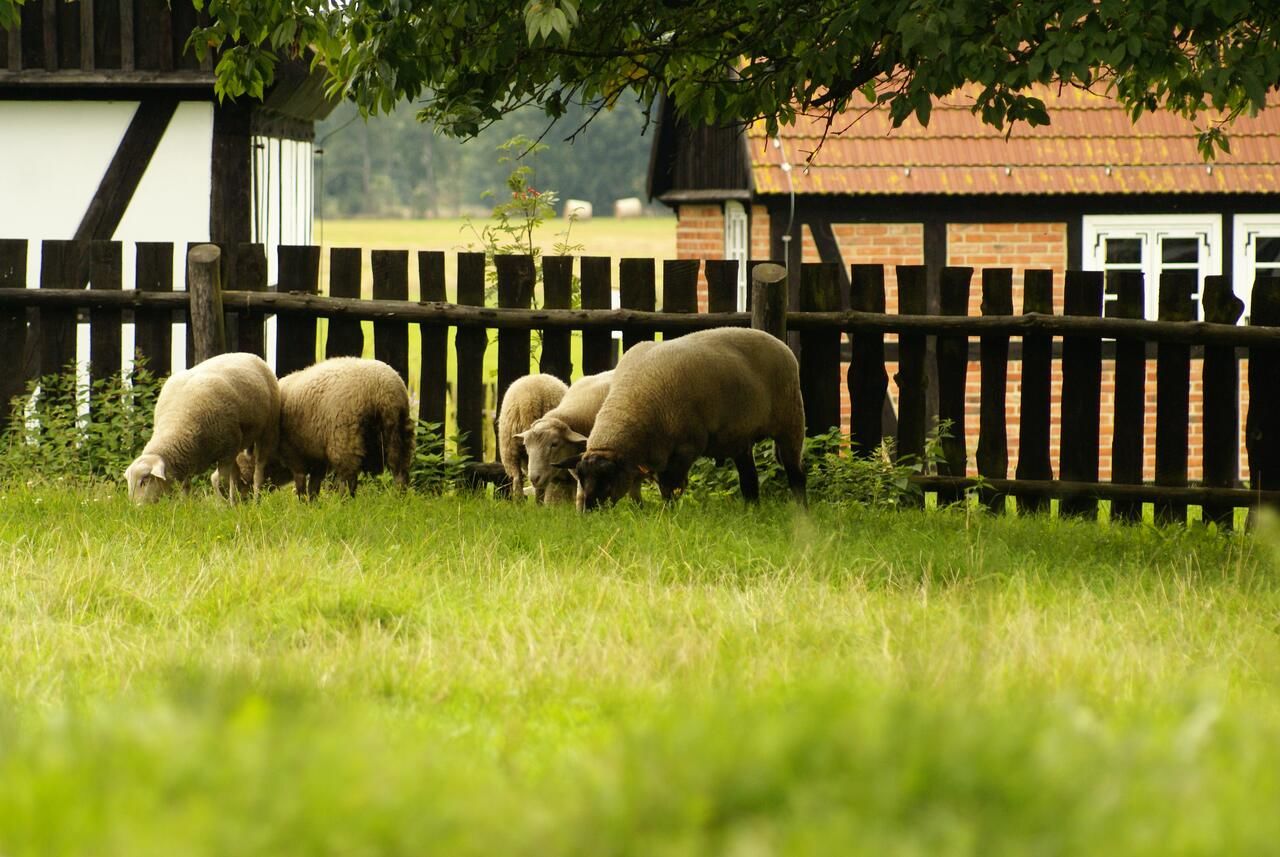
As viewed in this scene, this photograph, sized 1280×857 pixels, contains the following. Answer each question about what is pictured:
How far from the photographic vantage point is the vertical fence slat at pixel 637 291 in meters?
8.48

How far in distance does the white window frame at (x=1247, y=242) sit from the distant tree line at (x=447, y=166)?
55.2 meters

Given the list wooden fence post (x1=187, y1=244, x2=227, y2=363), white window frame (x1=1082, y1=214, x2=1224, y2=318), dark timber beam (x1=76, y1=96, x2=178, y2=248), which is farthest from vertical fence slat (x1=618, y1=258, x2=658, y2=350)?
white window frame (x1=1082, y1=214, x2=1224, y2=318)

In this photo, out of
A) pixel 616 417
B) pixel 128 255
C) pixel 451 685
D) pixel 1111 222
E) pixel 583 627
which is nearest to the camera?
pixel 451 685

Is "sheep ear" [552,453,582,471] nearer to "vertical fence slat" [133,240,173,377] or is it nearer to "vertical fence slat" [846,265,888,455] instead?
"vertical fence slat" [846,265,888,455]

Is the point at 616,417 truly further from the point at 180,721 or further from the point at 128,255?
the point at 128,255

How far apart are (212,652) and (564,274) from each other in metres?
4.92

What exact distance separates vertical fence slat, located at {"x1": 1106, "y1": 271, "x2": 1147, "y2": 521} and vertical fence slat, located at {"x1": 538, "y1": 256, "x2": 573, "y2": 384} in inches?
123

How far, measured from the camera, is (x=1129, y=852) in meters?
1.84

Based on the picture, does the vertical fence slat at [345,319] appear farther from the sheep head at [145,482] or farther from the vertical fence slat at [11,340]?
the vertical fence slat at [11,340]

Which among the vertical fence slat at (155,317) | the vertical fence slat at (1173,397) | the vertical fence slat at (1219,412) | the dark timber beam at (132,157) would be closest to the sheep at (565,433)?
the vertical fence slat at (155,317)

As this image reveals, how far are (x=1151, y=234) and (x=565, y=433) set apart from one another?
1023cm

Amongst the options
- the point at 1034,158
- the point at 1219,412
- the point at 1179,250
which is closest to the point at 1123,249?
the point at 1179,250

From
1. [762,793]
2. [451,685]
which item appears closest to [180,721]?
[762,793]

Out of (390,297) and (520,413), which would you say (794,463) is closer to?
(520,413)
